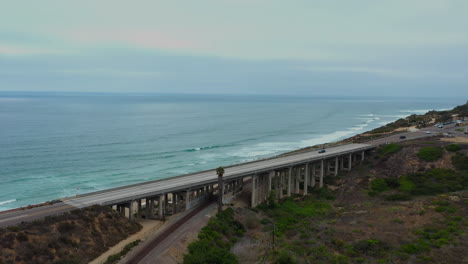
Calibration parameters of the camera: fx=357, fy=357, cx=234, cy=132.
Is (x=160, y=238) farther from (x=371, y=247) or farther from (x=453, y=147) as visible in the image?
(x=453, y=147)

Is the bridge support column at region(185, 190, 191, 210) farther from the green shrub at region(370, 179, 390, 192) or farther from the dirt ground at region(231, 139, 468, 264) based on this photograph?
the green shrub at region(370, 179, 390, 192)

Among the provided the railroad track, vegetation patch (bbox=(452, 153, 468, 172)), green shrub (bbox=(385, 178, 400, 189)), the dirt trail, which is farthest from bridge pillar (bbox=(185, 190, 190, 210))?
vegetation patch (bbox=(452, 153, 468, 172))

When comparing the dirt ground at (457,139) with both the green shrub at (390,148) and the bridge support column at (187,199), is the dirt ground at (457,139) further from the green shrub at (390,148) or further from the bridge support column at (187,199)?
the bridge support column at (187,199)

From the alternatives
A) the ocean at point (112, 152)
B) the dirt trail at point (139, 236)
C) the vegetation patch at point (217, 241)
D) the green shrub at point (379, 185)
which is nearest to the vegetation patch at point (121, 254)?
the dirt trail at point (139, 236)

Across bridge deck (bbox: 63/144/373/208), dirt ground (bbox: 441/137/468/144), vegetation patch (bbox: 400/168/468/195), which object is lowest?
vegetation patch (bbox: 400/168/468/195)

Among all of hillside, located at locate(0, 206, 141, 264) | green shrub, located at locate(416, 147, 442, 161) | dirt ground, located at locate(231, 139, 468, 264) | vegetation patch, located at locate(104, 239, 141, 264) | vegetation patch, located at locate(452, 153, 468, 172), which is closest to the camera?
hillside, located at locate(0, 206, 141, 264)
